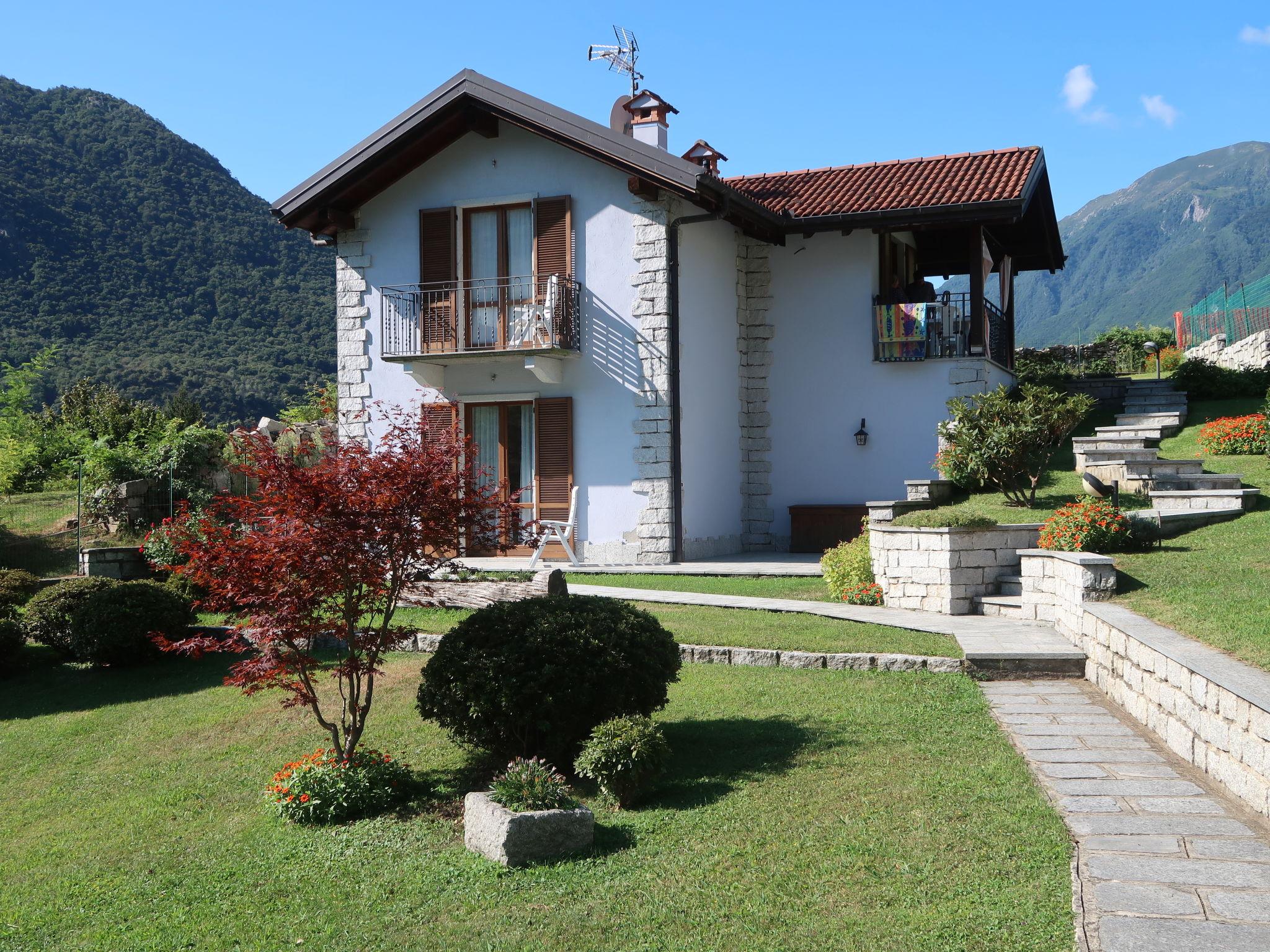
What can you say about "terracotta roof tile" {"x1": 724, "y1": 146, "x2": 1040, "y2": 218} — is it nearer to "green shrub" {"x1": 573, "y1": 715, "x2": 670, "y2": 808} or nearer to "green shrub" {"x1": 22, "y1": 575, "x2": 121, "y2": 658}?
"green shrub" {"x1": 22, "y1": 575, "x2": 121, "y2": 658}

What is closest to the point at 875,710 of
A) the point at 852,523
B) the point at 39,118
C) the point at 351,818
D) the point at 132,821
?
the point at 351,818

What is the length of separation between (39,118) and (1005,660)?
54.1 m

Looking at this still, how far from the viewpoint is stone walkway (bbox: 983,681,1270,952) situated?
3.63 meters

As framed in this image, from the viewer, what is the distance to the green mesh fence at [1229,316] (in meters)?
23.6

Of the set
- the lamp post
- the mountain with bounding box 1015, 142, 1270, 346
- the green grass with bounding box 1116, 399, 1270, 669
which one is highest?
the mountain with bounding box 1015, 142, 1270, 346

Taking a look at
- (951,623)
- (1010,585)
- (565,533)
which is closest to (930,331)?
(565,533)

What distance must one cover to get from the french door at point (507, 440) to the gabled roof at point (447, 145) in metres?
3.57

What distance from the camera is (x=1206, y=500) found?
414 inches

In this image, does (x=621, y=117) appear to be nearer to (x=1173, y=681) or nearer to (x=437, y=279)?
(x=437, y=279)

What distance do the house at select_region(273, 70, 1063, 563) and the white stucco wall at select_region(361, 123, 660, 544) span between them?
0.10 feet

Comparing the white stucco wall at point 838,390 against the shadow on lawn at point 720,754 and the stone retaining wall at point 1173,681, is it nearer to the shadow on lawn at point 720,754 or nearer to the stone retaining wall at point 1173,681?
the stone retaining wall at point 1173,681

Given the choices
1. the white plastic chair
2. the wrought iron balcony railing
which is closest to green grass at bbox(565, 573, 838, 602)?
the white plastic chair

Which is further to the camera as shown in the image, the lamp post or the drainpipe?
the lamp post

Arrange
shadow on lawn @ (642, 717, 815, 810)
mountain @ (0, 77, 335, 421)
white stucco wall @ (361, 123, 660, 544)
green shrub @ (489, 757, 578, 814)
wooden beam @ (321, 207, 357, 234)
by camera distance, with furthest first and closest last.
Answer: mountain @ (0, 77, 335, 421) < wooden beam @ (321, 207, 357, 234) < white stucco wall @ (361, 123, 660, 544) < shadow on lawn @ (642, 717, 815, 810) < green shrub @ (489, 757, 578, 814)
